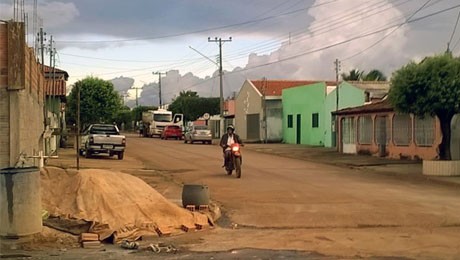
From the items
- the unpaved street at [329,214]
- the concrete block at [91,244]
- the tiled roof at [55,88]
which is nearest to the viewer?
the concrete block at [91,244]

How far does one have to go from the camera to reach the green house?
49.7 meters

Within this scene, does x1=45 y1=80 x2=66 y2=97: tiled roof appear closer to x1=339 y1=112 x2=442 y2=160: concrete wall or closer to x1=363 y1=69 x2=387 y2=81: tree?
x1=339 y1=112 x2=442 y2=160: concrete wall

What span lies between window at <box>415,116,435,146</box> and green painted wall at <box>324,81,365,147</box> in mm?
13954

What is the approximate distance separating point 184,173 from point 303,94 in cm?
3119

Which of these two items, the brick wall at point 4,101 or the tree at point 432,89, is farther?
the tree at point 432,89

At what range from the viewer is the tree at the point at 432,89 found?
27125mm

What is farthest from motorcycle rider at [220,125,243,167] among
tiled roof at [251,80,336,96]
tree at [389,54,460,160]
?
tiled roof at [251,80,336,96]

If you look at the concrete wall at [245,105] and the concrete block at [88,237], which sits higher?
the concrete wall at [245,105]

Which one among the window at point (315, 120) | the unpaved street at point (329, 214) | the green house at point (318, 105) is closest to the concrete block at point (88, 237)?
the unpaved street at point (329, 214)

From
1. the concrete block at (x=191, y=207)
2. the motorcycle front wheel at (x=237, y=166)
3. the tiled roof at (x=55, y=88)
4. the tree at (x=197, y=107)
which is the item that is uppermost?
the tree at (x=197, y=107)

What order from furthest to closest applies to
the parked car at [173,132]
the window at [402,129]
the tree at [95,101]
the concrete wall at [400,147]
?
the parked car at [173,132] < the tree at [95,101] < the window at [402,129] < the concrete wall at [400,147]

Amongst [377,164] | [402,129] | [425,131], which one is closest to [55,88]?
[377,164]

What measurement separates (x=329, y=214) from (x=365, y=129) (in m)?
26.4

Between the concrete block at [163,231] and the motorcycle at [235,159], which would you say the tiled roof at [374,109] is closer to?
the motorcycle at [235,159]
